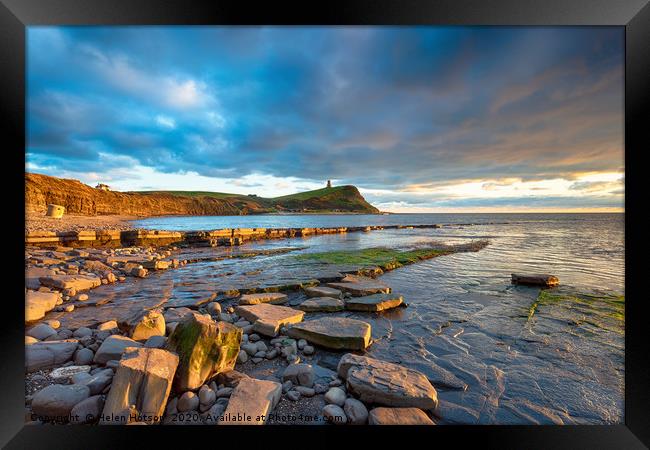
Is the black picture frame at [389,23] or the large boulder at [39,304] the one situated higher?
the black picture frame at [389,23]

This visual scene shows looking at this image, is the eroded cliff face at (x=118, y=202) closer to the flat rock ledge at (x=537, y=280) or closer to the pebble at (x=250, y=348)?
the pebble at (x=250, y=348)

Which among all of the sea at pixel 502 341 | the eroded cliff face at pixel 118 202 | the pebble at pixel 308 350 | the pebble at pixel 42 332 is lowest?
the sea at pixel 502 341

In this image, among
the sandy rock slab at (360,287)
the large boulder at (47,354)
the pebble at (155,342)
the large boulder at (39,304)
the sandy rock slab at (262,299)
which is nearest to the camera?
the large boulder at (47,354)

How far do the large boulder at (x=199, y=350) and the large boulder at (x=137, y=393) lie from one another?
210 mm

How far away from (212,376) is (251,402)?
1.97 feet

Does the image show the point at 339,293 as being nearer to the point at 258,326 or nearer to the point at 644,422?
the point at 258,326

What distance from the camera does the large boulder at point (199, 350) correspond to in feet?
7.48

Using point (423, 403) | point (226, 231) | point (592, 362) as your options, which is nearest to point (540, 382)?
point (592, 362)

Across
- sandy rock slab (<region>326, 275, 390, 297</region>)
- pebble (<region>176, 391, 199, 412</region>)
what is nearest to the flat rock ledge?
sandy rock slab (<region>326, 275, 390, 297</region>)

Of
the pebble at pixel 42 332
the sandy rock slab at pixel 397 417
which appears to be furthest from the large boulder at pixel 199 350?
the pebble at pixel 42 332

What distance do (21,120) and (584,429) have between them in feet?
17.7

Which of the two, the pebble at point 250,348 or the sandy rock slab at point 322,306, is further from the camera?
the sandy rock slab at point 322,306

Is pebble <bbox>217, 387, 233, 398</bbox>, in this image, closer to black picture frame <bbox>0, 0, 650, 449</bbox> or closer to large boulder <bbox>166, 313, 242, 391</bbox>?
large boulder <bbox>166, 313, 242, 391</bbox>

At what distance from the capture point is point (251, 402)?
2.13 m
